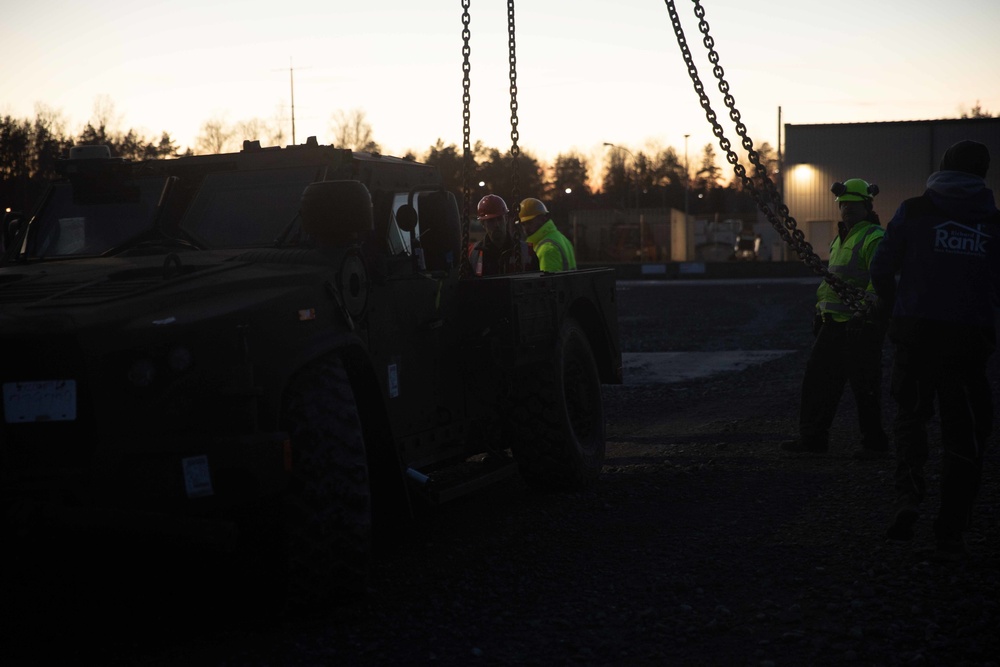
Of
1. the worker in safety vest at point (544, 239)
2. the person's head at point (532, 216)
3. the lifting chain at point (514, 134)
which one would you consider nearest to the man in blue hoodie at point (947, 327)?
the lifting chain at point (514, 134)

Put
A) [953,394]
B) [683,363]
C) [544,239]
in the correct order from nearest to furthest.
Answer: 1. [953,394]
2. [544,239]
3. [683,363]

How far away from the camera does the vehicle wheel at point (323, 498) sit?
4551 millimetres

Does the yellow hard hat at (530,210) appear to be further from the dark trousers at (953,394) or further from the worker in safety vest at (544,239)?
the dark trousers at (953,394)

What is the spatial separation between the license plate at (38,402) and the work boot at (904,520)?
3.75 m

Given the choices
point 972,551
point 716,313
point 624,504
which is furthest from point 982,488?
point 716,313

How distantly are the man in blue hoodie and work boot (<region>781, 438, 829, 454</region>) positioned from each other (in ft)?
8.98

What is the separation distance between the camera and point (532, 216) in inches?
Answer: 383

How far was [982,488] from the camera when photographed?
7.11m

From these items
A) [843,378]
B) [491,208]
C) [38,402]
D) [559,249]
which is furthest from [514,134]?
[38,402]

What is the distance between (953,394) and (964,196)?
3.06ft

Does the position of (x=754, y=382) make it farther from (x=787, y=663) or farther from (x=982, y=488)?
(x=787, y=663)

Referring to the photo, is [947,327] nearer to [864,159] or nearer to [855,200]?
[855,200]

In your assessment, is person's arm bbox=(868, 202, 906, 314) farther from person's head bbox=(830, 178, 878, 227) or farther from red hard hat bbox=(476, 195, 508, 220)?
red hard hat bbox=(476, 195, 508, 220)

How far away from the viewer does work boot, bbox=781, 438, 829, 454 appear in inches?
340
